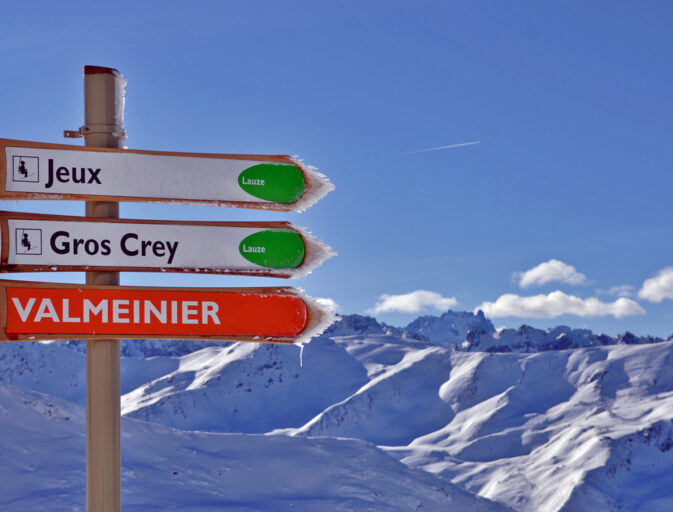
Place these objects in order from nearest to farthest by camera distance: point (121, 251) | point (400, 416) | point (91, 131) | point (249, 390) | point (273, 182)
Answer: point (121, 251) → point (91, 131) → point (273, 182) → point (400, 416) → point (249, 390)

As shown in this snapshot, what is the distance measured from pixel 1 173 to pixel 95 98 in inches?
27.8

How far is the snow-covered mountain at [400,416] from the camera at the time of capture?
1919cm

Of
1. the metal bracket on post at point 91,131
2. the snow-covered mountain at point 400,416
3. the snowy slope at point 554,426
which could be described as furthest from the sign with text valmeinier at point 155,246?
the snowy slope at point 554,426

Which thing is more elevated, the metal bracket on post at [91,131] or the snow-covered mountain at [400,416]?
the metal bracket on post at [91,131]

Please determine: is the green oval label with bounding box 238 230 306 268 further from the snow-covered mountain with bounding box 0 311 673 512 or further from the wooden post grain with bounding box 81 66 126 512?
the snow-covered mountain with bounding box 0 311 673 512

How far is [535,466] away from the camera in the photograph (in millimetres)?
50594

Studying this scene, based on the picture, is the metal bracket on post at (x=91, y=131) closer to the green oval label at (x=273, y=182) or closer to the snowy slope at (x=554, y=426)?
the green oval label at (x=273, y=182)

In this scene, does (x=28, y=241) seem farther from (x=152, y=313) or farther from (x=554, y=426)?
(x=554, y=426)

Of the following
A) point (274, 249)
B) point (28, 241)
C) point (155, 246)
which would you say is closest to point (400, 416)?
point (274, 249)

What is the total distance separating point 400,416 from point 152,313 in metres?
75.8

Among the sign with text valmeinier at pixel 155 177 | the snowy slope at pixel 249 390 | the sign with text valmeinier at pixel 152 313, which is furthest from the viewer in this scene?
the snowy slope at pixel 249 390

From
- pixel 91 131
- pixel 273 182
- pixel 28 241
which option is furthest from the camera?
pixel 273 182

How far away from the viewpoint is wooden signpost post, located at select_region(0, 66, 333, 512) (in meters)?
4.70

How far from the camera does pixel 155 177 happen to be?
4.88 meters
